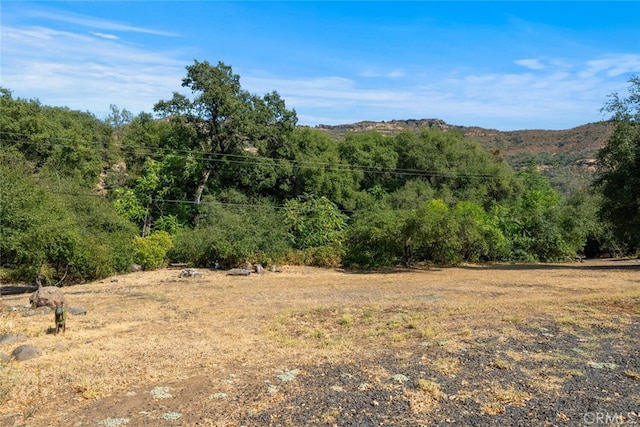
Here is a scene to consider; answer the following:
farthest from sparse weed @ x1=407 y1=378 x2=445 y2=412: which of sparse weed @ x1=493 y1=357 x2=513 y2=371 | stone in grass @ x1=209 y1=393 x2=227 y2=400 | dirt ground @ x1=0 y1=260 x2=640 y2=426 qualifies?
stone in grass @ x1=209 y1=393 x2=227 y2=400

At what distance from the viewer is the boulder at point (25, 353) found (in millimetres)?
6887

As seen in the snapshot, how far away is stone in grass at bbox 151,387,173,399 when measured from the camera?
5.43 metres

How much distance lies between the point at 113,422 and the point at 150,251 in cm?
1713

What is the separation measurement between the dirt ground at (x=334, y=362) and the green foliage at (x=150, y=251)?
835cm

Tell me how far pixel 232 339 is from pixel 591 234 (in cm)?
2914

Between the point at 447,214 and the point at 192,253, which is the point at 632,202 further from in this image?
the point at 192,253

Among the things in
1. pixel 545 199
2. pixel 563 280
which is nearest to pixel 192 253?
pixel 563 280

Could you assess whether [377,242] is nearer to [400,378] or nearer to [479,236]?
[479,236]

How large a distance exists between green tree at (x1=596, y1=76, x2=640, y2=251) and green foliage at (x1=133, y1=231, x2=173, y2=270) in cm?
2092

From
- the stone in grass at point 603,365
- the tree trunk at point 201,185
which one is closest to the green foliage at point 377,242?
the tree trunk at point 201,185

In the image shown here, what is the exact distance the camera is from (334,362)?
6.62m

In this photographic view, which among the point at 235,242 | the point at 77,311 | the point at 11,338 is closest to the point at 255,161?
the point at 235,242

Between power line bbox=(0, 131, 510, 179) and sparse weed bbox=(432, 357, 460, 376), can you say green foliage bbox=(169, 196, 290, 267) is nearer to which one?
power line bbox=(0, 131, 510, 179)

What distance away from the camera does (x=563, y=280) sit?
1581 centimetres
